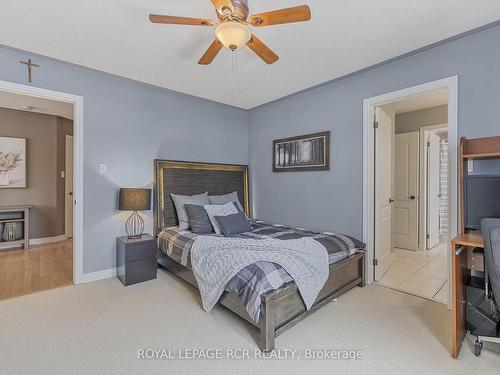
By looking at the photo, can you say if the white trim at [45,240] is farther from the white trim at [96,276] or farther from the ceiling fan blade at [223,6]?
the ceiling fan blade at [223,6]

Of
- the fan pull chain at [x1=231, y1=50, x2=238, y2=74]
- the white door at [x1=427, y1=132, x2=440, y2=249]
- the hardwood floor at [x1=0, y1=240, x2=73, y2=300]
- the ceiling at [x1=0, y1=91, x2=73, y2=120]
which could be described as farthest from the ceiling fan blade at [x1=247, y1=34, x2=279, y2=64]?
the white door at [x1=427, y1=132, x2=440, y2=249]

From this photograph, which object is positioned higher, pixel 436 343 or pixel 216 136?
pixel 216 136

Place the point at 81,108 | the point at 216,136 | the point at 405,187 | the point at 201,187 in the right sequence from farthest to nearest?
the point at 405,187, the point at 216,136, the point at 201,187, the point at 81,108

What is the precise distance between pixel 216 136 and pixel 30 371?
3.46 m

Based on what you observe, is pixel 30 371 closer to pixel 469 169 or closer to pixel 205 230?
pixel 205 230

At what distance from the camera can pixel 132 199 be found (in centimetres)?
309

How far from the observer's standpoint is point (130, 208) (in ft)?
10.1

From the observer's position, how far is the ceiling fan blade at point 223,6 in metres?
1.59

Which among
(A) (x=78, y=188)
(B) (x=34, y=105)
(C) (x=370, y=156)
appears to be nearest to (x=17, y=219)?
(B) (x=34, y=105)

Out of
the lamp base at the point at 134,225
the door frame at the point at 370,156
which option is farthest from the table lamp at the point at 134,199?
the door frame at the point at 370,156

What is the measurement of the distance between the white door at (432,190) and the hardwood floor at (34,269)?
18.0 feet

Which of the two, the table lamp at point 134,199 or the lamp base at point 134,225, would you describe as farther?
the lamp base at point 134,225

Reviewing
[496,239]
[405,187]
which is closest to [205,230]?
[496,239]

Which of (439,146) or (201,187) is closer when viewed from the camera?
(201,187)
